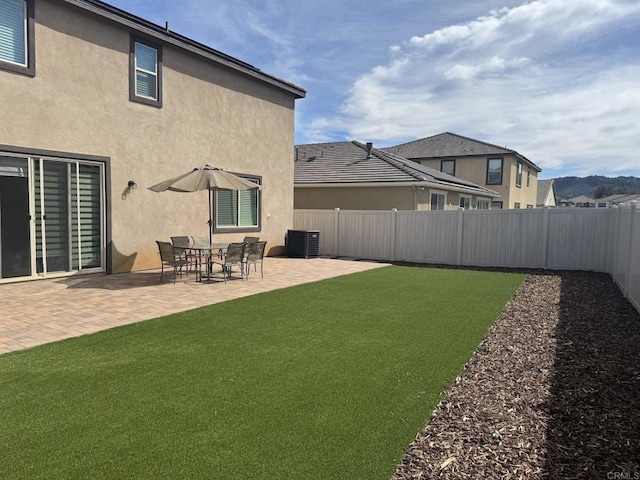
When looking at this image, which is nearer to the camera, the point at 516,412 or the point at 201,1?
the point at 516,412

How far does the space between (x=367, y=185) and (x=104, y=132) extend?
37.4 ft

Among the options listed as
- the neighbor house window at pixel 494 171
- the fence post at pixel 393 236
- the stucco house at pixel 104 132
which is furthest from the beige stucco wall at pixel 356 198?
the neighbor house window at pixel 494 171

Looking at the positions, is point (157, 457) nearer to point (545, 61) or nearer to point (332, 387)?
point (332, 387)

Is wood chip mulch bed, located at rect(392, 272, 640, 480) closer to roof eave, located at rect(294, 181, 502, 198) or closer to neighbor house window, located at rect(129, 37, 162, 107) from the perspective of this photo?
neighbor house window, located at rect(129, 37, 162, 107)

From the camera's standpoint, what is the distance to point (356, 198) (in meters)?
20.2

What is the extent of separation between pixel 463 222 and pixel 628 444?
40.5 ft

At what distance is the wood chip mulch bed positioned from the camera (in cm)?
306

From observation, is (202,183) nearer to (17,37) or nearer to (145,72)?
(145,72)

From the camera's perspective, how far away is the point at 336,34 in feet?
50.8

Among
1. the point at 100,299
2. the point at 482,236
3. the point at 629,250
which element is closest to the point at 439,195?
the point at 482,236

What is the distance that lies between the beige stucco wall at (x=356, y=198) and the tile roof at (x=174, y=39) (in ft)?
18.4

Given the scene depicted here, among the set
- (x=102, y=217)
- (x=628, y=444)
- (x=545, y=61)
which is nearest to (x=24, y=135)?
(x=102, y=217)

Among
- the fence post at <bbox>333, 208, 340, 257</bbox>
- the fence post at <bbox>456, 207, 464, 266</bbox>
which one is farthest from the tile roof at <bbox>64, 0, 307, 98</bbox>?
the fence post at <bbox>456, 207, 464, 266</bbox>

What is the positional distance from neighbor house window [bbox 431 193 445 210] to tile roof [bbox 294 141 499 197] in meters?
0.67
